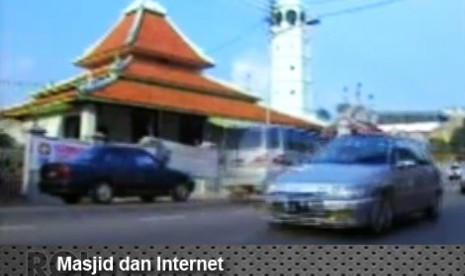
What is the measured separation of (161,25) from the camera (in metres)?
2.31

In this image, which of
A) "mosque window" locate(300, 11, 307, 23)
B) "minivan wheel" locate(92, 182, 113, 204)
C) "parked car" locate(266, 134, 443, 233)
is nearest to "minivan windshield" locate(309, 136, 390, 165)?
"parked car" locate(266, 134, 443, 233)

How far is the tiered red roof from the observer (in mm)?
2266

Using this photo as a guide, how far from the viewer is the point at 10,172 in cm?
224

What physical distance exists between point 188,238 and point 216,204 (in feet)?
0.64

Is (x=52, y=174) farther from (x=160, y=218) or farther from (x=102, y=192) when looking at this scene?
(x=160, y=218)

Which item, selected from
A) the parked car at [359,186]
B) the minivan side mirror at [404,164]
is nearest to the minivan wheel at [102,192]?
the parked car at [359,186]

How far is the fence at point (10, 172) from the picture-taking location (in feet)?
7.25

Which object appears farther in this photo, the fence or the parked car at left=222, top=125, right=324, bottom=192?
the parked car at left=222, top=125, right=324, bottom=192

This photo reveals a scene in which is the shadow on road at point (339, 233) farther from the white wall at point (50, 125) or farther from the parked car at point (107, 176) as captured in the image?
the white wall at point (50, 125)

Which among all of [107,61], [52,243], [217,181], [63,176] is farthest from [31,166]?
[217,181]

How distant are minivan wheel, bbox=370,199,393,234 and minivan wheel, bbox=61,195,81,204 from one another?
92 cm

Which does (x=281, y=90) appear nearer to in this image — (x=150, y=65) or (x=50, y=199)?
(x=150, y=65)

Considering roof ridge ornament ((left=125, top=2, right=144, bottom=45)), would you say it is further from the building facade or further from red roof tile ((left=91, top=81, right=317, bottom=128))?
red roof tile ((left=91, top=81, right=317, bottom=128))

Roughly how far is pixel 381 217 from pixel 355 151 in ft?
0.73
